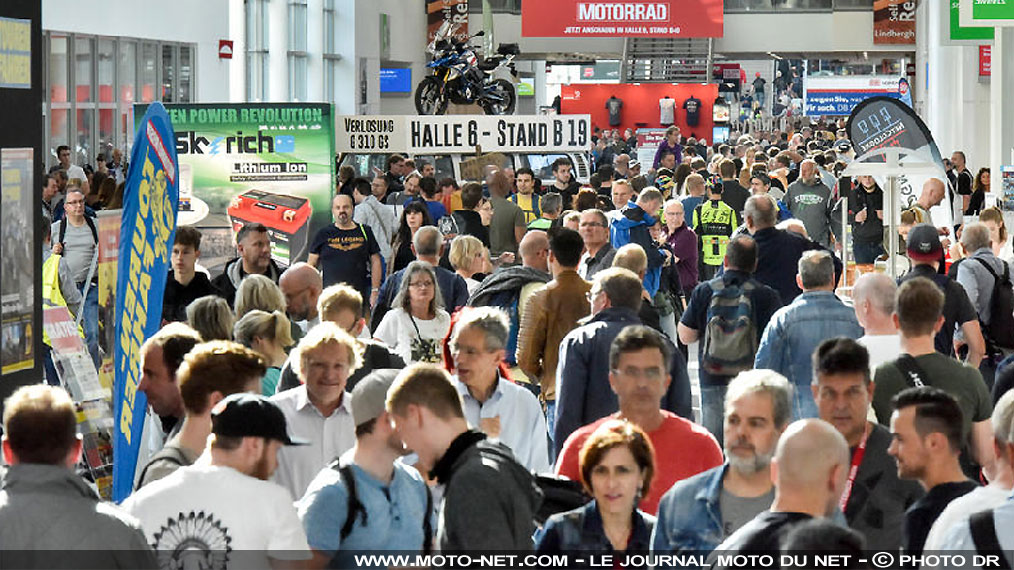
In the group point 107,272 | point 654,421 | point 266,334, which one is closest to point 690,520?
point 654,421

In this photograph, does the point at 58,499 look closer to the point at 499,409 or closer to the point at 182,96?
the point at 499,409

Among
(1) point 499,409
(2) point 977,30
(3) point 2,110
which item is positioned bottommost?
(1) point 499,409

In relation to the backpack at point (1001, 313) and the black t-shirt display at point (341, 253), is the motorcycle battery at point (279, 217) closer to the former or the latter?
the black t-shirt display at point (341, 253)

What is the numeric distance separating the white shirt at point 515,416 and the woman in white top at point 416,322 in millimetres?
2054

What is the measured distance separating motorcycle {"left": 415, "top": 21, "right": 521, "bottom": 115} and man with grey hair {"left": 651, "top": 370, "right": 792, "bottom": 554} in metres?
24.0

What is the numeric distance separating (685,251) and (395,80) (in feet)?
96.6

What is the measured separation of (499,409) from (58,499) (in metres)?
2.64

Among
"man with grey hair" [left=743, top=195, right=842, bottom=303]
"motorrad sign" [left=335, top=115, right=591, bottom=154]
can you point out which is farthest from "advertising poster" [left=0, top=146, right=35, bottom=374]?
"motorrad sign" [left=335, top=115, right=591, bottom=154]

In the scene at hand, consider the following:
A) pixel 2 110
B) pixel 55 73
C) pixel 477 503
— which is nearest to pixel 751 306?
pixel 2 110

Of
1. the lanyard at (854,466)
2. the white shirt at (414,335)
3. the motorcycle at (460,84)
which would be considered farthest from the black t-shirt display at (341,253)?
the motorcycle at (460,84)

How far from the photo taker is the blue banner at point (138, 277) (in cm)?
761

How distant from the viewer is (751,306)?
9.39m

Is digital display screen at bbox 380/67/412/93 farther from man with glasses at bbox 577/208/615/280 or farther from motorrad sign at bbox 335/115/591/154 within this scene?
man with glasses at bbox 577/208/615/280

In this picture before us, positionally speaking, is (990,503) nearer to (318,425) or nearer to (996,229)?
(318,425)
